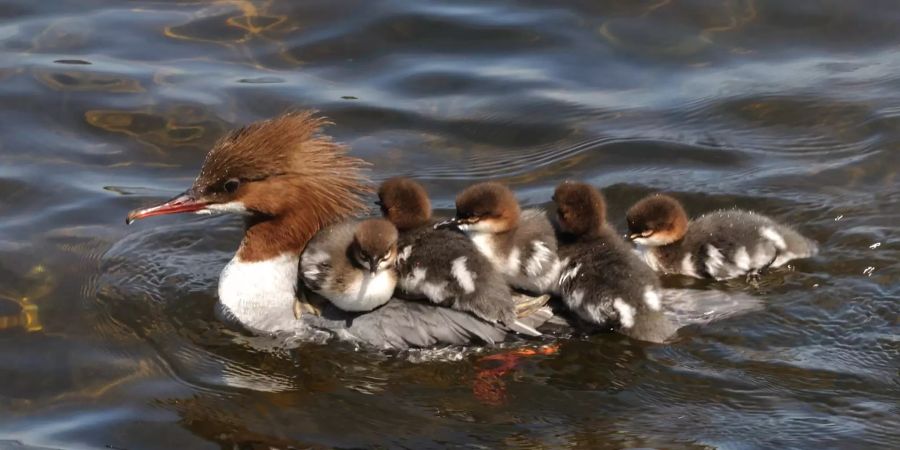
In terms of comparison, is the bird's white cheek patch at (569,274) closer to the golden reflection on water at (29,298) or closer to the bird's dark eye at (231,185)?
the bird's dark eye at (231,185)

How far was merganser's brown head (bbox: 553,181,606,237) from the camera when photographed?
672 centimetres

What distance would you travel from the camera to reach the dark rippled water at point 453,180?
20.1ft

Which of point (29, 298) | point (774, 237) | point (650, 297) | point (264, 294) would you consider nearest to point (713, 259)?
point (774, 237)

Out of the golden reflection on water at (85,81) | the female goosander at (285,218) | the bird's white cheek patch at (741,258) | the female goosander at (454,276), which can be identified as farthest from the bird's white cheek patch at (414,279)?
the golden reflection on water at (85,81)

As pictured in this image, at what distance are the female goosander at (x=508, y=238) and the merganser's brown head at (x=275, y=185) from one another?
0.65 metres

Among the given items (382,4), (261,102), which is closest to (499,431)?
(261,102)

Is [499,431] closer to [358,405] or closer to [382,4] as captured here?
[358,405]

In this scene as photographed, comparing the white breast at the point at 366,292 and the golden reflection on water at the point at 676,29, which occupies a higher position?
the golden reflection on water at the point at 676,29

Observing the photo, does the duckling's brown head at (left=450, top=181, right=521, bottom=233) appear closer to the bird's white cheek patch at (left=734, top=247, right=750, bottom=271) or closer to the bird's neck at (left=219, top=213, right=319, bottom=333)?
the bird's neck at (left=219, top=213, right=319, bottom=333)

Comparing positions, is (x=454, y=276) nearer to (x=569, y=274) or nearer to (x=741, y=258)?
(x=569, y=274)

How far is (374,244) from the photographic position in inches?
249

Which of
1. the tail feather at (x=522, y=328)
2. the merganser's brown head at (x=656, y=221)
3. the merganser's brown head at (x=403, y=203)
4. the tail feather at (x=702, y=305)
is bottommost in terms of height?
the tail feather at (x=522, y=328)

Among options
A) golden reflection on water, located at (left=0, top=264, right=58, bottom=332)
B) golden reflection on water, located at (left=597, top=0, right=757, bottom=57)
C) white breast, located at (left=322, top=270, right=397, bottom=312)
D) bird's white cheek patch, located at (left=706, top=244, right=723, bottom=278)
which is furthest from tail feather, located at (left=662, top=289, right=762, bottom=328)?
golden reflection on water, located at (left=597, top=0, right=757, bottom=57)

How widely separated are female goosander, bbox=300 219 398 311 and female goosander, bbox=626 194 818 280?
4.76 ft
